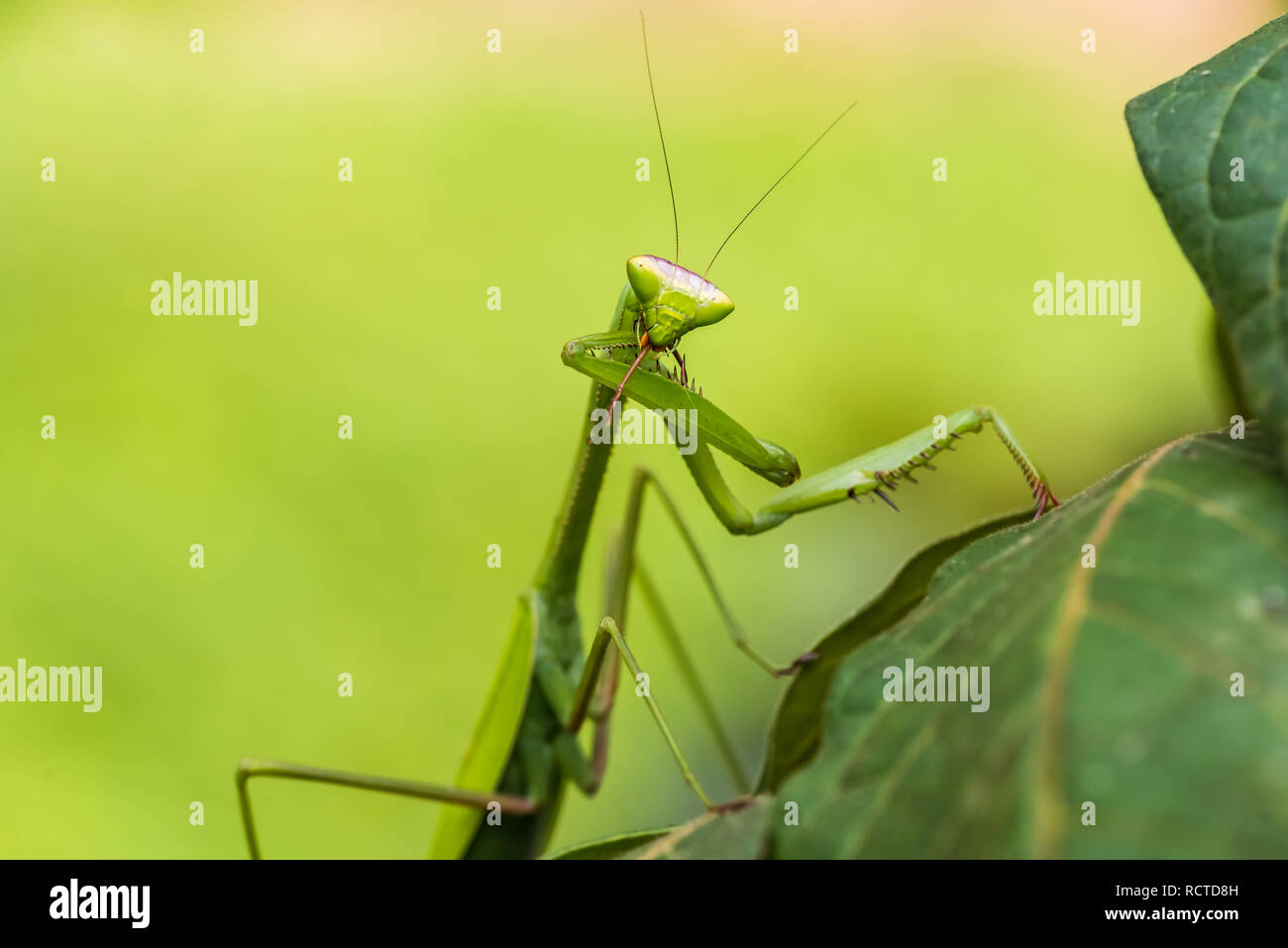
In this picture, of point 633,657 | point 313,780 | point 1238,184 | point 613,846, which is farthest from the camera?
point 633,657

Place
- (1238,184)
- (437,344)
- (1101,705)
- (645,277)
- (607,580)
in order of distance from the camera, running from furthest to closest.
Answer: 1. (437,344)
2. (607,580)
3. (645,277)
4. (1238,184)
5. (1101,705)

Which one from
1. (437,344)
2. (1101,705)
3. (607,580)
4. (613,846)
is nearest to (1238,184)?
(1101,705)

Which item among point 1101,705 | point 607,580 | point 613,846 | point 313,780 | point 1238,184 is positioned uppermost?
point 1238,184

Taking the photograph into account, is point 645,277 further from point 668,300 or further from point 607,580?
point 607,580

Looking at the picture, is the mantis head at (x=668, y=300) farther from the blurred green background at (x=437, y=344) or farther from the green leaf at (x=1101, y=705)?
the blurred green background at (x=437, y=344)

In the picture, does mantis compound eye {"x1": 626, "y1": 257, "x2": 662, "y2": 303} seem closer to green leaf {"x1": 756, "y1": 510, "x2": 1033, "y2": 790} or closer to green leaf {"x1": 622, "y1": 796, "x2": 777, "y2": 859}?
green leaf {"x1": 756, "y1": 510, "x2": 1033, "y2": 790}

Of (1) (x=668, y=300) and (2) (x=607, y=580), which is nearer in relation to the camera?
(1) (x=668, y=300)
